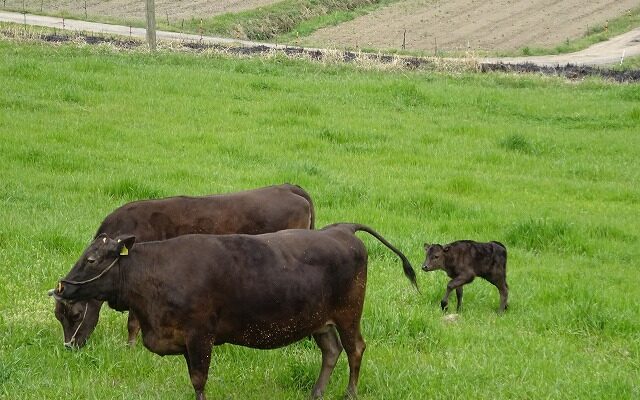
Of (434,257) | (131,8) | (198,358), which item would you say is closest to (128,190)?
(434,257)

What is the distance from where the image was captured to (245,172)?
1638 centimetres

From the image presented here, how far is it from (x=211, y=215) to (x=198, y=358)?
107 inches

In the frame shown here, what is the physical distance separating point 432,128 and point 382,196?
618 centimetres

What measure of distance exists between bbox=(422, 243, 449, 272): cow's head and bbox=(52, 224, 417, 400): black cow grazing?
13.7 feet

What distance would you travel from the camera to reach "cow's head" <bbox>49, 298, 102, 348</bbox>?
828 cm

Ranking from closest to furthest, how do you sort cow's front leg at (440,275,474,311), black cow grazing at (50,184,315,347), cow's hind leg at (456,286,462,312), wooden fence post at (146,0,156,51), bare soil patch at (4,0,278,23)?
black cow grazing at (50,184,315,347) < cow's front leg at (440,275,474,311) < cow's hind leg at (456,286,462,312) < wooden fence post at (146,0,156,51) < bare soil patch at (4,0,278,23)

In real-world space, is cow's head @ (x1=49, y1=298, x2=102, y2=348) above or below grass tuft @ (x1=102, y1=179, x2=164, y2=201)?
above

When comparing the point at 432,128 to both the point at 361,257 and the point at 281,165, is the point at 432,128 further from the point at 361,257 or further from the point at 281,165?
the point at 361,257

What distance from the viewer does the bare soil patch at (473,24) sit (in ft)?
160

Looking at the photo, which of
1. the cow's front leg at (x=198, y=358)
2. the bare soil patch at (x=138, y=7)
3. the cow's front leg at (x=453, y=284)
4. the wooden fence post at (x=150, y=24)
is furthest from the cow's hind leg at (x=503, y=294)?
the bare soil patch at (x=138, y=7)

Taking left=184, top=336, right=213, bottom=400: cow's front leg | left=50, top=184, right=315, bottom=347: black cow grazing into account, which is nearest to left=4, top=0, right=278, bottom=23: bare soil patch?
left=50, top=184, right=315, bottom=347: black cow grazing

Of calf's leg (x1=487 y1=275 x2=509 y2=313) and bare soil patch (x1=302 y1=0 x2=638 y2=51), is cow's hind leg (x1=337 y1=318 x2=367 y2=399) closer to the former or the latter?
calf's leg (x1=487 y1=275 x2=509 y2=313)

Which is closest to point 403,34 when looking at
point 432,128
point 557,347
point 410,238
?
point 432,128

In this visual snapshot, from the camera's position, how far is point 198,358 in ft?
22.4
